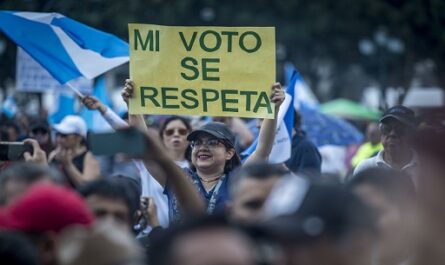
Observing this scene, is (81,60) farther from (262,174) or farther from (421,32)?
(421,32)

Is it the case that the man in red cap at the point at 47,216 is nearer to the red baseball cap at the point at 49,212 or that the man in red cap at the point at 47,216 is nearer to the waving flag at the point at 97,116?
the red baseball cap at the point at 49,212

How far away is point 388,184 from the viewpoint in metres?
5.62

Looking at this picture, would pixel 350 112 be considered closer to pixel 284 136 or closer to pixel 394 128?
pixel 284 136

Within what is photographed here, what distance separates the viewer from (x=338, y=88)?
1566 inches

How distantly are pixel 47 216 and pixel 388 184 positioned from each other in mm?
1623

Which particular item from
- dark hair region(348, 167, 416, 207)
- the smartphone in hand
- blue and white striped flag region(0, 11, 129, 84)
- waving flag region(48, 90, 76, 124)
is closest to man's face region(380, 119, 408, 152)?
the smartphone in hand

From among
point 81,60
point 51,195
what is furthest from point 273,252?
point 81,60

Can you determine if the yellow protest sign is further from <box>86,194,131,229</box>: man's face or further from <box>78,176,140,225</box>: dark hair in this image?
<box>86,194,131,229</box>: man's face

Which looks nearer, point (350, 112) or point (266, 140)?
point (266, 140)

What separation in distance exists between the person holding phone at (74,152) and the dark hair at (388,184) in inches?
214

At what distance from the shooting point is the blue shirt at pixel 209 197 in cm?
784

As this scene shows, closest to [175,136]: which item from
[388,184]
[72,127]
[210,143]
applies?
[72,127]

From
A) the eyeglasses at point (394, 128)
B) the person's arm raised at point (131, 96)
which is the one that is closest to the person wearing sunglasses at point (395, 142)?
the eyeglasses at point (394, 128)

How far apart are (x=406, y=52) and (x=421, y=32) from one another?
78.6 inches
